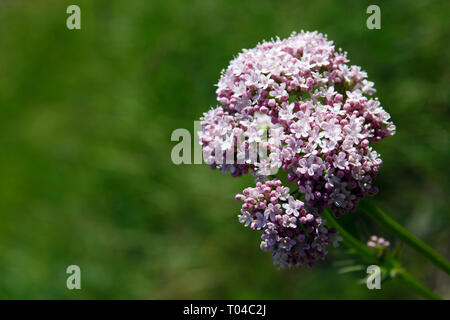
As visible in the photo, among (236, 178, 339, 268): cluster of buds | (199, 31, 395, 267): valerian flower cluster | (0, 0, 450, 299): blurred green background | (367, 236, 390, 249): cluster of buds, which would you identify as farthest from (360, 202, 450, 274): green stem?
(0, 0, 450, 299): blurred green background

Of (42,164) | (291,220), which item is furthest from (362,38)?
(42,164)

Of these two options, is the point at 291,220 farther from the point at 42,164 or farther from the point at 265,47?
the point at 42,164

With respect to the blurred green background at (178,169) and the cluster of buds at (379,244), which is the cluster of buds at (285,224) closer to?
the cluster of buds at (379,244)

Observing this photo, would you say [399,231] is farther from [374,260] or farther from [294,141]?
[294,141]

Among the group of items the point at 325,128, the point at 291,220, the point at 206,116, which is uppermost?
the point at 206,116

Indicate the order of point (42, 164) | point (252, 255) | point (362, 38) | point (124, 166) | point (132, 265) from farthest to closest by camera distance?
1. point (42, 164)
2. point (124, 166)
3. point (132, 265)
4. point (252, 255)
5. point (362, 38)

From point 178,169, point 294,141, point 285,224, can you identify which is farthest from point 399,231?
point 178,169

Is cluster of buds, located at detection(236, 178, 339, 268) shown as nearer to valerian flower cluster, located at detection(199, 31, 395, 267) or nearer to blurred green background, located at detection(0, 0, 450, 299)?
valerian flower cluster, located at detection(199, 31, 395, 267)

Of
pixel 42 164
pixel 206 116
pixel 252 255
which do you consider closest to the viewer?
pixel 206 116
